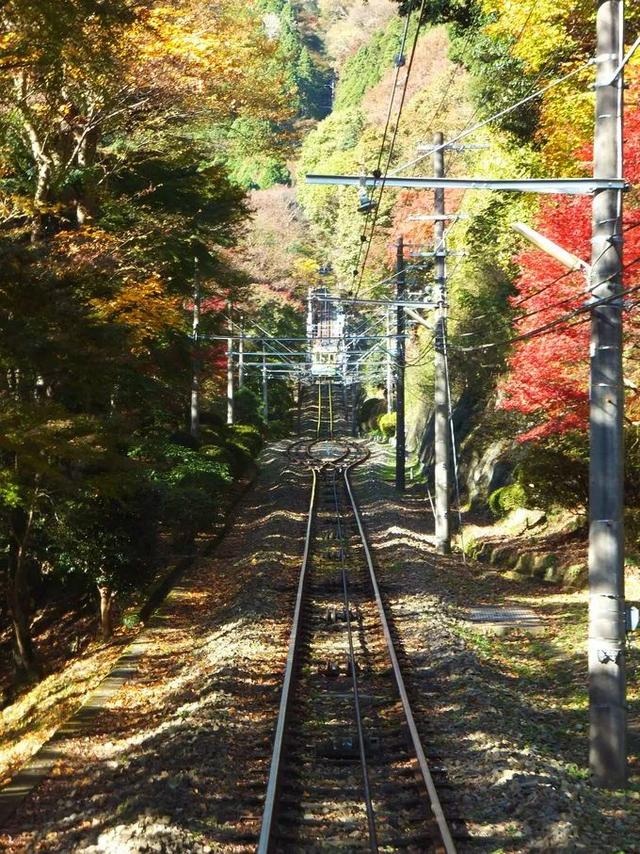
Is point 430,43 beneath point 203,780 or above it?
above

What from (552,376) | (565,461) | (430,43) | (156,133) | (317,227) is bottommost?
(565,461)

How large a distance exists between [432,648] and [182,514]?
985 centimetres

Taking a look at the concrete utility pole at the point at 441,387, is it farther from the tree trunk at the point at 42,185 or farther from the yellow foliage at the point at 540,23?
the tree trunk at the point at 42,185

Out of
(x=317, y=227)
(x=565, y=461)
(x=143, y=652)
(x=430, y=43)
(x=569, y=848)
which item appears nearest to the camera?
(x=569, y=848)

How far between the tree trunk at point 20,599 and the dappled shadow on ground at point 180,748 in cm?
235

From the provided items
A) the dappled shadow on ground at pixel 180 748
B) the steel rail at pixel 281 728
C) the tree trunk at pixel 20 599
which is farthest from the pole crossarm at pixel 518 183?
the tree trunk at pixel 20 599

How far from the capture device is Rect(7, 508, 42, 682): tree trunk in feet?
50.9

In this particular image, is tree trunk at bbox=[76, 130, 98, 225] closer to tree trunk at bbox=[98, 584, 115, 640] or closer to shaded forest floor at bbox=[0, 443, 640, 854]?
tree trunk at bbox=[98, 584, 115, 640]

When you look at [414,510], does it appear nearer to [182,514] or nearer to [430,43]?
[182,514]

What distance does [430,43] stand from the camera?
68500mm

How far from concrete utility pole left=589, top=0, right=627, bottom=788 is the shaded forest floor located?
0.56 metres

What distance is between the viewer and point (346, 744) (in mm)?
9000

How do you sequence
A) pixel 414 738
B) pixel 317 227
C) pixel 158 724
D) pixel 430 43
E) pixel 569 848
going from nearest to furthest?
1. pixel 569 848
2. pixel 414 738
3. pixel 158 724
4. pixel 430 43
5. pixel 317 227

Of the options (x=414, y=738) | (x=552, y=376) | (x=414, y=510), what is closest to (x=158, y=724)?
(x=414, y=738)
